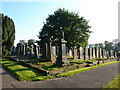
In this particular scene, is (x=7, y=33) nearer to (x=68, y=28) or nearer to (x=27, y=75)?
(x=68, y=28)

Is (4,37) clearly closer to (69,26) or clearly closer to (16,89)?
(69,26)

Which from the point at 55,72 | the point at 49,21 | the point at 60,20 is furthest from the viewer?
the point at 49,21

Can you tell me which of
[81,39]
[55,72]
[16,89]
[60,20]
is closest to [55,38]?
[60,20]

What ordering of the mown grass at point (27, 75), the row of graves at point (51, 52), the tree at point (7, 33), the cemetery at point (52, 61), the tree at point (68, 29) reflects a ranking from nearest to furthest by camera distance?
1. the mown grass at point (27, 75)
2. the cemetery at point (52, 61)
3. the row of graves at point (51, 52)
4. the tree at point (7, 33)
5. the tree at point (68, 29)

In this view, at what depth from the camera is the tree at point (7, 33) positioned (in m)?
22.4

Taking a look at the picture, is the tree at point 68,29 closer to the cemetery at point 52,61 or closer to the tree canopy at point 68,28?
the tree canopy at point 68,28

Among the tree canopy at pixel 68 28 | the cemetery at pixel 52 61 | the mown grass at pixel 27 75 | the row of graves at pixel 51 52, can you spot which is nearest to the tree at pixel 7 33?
the row of graves at pixel 51 52

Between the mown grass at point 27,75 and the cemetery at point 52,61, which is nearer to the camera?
the mown grass at point 27,75

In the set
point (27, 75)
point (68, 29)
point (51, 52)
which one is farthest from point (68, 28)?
point (27, 75)

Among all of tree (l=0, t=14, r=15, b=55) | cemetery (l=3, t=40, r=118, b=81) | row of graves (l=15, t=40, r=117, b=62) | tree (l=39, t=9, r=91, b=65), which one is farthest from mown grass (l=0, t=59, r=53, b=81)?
tree (l=39, t=9, r=91, b=65)

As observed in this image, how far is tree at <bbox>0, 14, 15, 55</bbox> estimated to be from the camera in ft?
73.6

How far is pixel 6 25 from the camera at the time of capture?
23.4 meters

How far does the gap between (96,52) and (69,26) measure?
960cm

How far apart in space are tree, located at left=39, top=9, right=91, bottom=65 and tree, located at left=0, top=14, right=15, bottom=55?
338 inches
